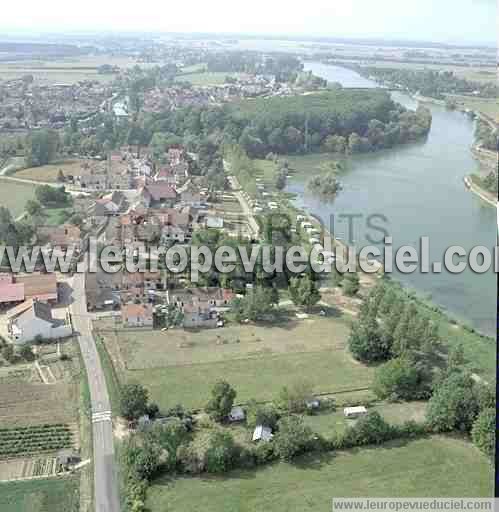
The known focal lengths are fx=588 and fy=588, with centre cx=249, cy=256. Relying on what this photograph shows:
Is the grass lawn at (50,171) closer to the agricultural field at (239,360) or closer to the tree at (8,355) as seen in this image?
the tree at (8,355)

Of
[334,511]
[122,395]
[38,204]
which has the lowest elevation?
[334,511]

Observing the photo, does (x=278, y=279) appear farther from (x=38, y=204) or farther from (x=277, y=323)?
(x=38, y=204)

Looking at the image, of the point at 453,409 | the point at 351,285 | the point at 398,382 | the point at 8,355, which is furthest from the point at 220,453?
the point at 351,285

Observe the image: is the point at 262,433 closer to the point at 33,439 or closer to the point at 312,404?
the point at 312,404

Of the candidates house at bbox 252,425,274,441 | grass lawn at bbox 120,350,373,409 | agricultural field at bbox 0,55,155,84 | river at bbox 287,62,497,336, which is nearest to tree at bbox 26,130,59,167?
river at bbox 287,62,497,336

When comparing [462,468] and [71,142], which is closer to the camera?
[462,468]

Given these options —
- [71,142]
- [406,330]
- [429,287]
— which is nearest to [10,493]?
[406,330]

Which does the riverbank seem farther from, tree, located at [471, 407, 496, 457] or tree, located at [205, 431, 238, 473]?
tree, located at [205, 431, 238, 473]
